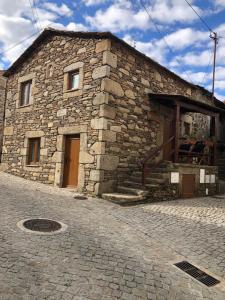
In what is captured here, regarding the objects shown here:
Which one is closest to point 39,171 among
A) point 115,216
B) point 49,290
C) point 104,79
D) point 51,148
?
point 51,148

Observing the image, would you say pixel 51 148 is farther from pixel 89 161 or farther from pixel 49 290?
pixel 49 290

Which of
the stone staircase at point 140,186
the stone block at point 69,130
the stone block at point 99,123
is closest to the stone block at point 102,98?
the stone block at point 99,123

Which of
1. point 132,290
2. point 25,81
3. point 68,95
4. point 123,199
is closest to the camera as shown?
point 132,290

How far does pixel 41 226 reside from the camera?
525cm

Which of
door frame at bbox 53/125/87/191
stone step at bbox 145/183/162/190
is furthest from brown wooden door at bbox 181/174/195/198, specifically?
door frame at bbox 53/125/87/191

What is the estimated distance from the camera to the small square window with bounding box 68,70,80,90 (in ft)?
32.6

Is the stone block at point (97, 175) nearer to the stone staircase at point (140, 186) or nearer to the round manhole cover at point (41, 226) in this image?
the stone staircase at point (140, 186)

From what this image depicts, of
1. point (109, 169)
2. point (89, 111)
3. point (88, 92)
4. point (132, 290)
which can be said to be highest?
point (88, 92)

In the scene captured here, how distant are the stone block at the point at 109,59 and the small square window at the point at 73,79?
55.5 inches

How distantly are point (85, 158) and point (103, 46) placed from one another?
136 inches

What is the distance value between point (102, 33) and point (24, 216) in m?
5.95

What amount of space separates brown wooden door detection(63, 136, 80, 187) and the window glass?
174 centimetres

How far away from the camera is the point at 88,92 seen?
921 centimetres

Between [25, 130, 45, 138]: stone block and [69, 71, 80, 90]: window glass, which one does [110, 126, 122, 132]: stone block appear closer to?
[69, 71, 80, 90]: window glass
